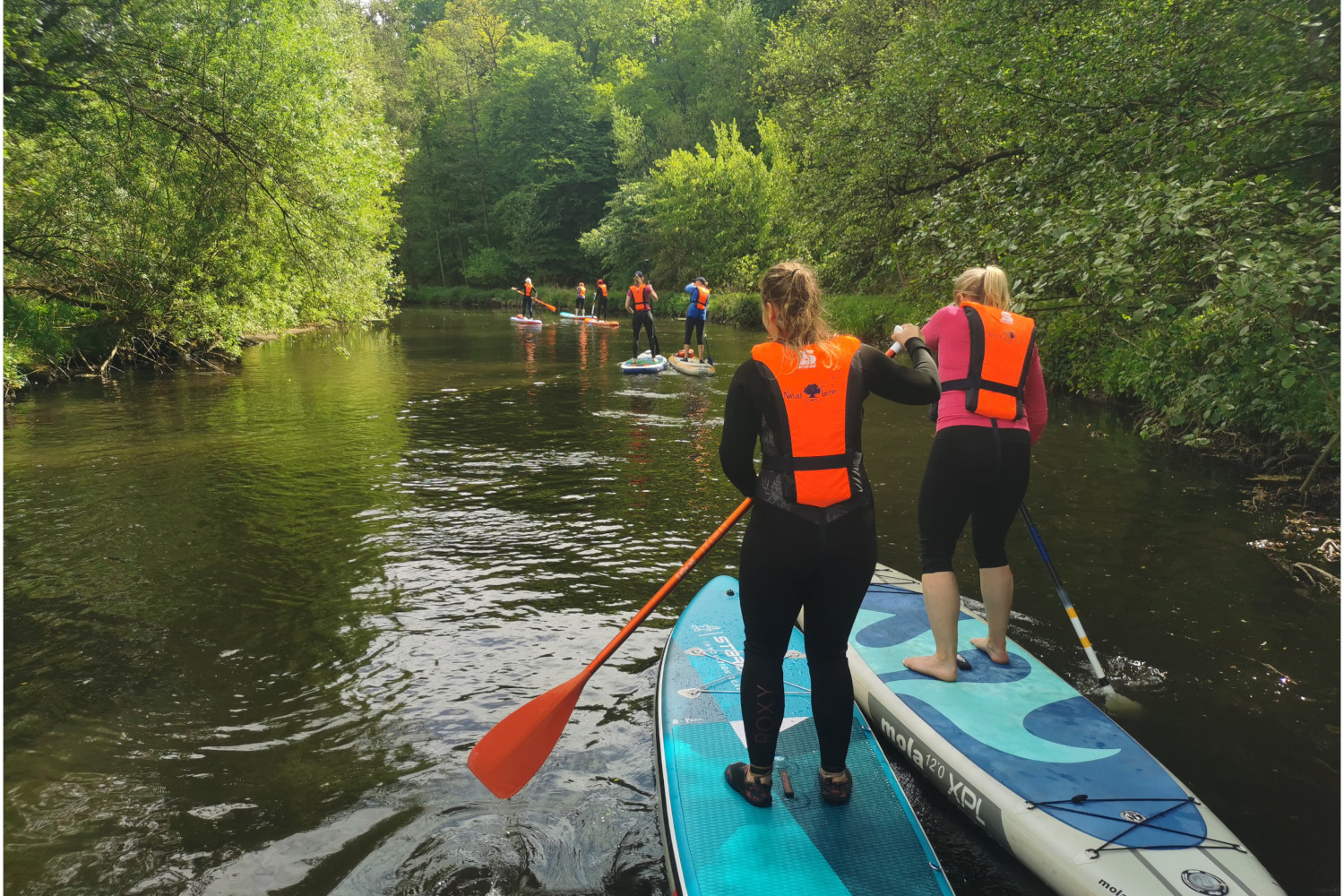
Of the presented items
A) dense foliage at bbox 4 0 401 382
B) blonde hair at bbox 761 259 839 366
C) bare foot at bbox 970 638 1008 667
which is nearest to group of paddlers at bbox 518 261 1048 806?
blonde hair at bbox 761 259 839 366

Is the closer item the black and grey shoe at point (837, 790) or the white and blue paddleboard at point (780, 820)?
the white and blue paddleboard at point (780, 820)

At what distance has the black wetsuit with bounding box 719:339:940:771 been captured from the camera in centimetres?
266

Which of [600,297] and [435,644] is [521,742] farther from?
[600,297]

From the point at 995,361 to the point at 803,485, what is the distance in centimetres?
154

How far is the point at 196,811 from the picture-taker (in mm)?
3395

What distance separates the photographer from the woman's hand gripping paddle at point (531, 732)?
3.46 metres

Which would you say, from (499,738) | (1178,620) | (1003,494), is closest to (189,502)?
(499,738)

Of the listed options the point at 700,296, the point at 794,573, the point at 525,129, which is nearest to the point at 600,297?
the point at 700,296

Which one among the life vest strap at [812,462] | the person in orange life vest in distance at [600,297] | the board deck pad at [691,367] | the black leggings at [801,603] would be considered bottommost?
the black leggings at [801,603]

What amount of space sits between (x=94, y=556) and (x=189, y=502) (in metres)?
1.44

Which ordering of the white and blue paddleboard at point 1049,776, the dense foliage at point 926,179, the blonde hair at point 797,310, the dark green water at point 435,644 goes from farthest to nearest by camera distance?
1. the dense foliage at point 926,179
2. the dark green water at point 435,644
3. the blonde hair at point 797,310
4. the white and blue paddleboard at point 1049,776

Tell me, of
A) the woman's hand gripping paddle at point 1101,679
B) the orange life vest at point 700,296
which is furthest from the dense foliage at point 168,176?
the woman's hand gripping paddle at point 1101,679

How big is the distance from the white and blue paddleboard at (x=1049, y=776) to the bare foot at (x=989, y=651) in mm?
26

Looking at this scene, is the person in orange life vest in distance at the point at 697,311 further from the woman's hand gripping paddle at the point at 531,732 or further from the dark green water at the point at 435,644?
the woman's hand gripping paddle at the point at 531,732
